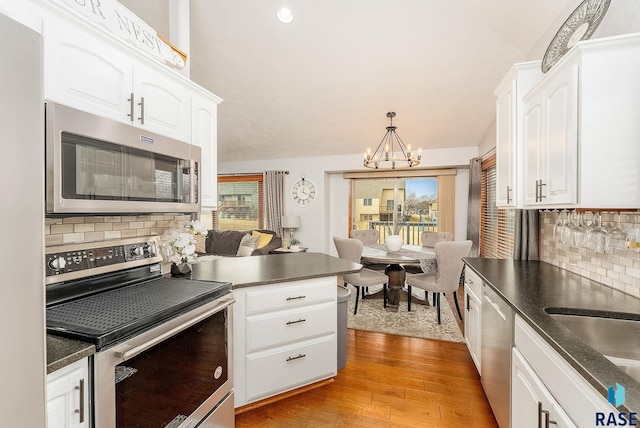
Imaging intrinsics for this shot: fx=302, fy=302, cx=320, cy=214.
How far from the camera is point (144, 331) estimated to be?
112cm

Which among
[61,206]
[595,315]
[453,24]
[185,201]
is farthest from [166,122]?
[453,24]

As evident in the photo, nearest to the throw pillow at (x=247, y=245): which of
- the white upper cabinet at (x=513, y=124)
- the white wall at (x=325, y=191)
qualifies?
the white wall at (x=325, y=191)

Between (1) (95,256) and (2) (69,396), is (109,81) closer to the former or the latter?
(1) (95,256)

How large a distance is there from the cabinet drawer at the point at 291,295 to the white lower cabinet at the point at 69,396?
903mm

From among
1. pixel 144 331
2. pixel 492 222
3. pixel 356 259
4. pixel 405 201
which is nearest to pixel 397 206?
pixel 405 201

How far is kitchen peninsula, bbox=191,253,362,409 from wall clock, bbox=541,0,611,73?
1786mm

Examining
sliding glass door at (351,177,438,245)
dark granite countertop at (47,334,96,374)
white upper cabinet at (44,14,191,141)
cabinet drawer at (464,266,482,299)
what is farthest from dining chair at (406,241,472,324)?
dark granite countertop at (47,334,96,374)

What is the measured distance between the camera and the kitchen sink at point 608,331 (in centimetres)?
123

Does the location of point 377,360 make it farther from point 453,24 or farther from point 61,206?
point 453,24

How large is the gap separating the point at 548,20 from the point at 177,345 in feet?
11.1

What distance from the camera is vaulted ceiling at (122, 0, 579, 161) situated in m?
2.96

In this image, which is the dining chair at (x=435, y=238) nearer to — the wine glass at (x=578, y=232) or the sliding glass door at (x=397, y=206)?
the sliding glass door at (x=397, y=206)

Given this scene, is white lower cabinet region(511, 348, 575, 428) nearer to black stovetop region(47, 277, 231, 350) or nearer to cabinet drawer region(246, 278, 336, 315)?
cabinet drawer region(246, 278, 336, 315)

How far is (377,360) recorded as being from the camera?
8.45 ft
